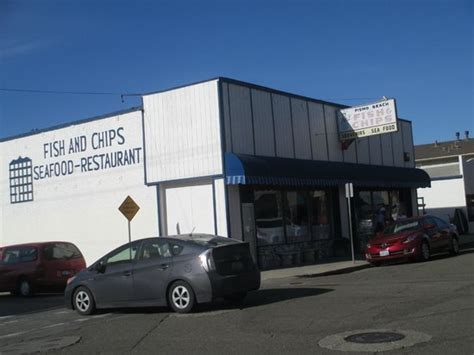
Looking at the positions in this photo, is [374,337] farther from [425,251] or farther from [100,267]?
[425,251]

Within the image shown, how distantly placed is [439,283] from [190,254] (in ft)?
17.6

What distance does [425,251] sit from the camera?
64.4 feet

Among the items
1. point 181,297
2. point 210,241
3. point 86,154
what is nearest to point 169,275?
point 181,297

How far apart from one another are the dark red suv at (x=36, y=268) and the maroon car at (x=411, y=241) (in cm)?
924

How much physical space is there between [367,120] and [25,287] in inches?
587

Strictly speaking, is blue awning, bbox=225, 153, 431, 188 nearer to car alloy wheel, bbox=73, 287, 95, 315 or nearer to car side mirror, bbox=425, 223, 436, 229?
car side mirror, bbox=425, 223, 436, 229

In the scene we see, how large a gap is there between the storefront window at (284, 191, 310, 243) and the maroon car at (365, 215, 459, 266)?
394 cm

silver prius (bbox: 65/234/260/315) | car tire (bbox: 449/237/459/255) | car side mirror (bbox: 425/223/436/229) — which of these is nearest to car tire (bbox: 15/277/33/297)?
silver prius (bbox: 65/234/260/315)

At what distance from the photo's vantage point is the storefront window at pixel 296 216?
23.5 m

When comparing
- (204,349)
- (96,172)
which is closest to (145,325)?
(204,349)

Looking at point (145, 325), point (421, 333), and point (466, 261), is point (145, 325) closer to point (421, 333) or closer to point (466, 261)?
point (421, 333)

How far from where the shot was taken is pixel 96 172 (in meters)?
24.6

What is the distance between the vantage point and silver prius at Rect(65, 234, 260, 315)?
11445 millimetres

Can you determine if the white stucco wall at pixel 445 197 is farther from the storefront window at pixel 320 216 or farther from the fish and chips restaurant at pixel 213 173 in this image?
the storefront window at pixel 320 216
